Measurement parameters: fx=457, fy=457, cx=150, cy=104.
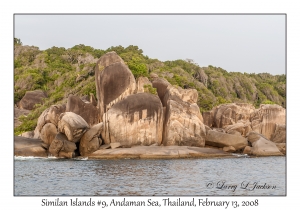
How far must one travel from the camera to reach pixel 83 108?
39.8m

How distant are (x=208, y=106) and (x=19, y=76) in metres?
28.6

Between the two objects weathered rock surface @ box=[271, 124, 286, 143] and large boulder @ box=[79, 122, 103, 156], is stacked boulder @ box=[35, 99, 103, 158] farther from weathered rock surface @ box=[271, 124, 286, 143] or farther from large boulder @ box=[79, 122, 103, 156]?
weathered rock surface @ box=[271, 124, 286, 143]

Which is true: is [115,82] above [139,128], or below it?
above

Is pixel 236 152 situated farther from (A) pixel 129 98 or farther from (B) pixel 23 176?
(B) pixel 23 176

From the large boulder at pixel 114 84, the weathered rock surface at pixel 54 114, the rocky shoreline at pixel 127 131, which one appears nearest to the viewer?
the rocky shoreline at pixel 127 131

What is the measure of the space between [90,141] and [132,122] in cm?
362

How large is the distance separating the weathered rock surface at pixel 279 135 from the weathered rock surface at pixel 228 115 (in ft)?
14.9

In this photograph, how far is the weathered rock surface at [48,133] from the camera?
36.3 meters

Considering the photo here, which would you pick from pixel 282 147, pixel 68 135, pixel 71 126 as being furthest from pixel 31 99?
pixel 282 147

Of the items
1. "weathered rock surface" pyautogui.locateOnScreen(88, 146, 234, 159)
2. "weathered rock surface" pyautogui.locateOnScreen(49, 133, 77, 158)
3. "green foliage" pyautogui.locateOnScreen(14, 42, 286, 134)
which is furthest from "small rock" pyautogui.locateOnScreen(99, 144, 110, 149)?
"green foliage" pyautogui.locateOnScreen(14, 42, 286, 134)

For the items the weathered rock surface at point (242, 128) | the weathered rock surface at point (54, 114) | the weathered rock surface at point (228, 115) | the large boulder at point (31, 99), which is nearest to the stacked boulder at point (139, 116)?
the weathered rock surface at point (54, 114)

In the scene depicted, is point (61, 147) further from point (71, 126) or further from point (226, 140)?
point (226, 140)

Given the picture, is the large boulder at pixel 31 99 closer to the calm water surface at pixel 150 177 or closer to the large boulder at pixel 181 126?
the large boulder at pixel 181 126

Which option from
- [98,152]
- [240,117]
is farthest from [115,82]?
[240,117]
